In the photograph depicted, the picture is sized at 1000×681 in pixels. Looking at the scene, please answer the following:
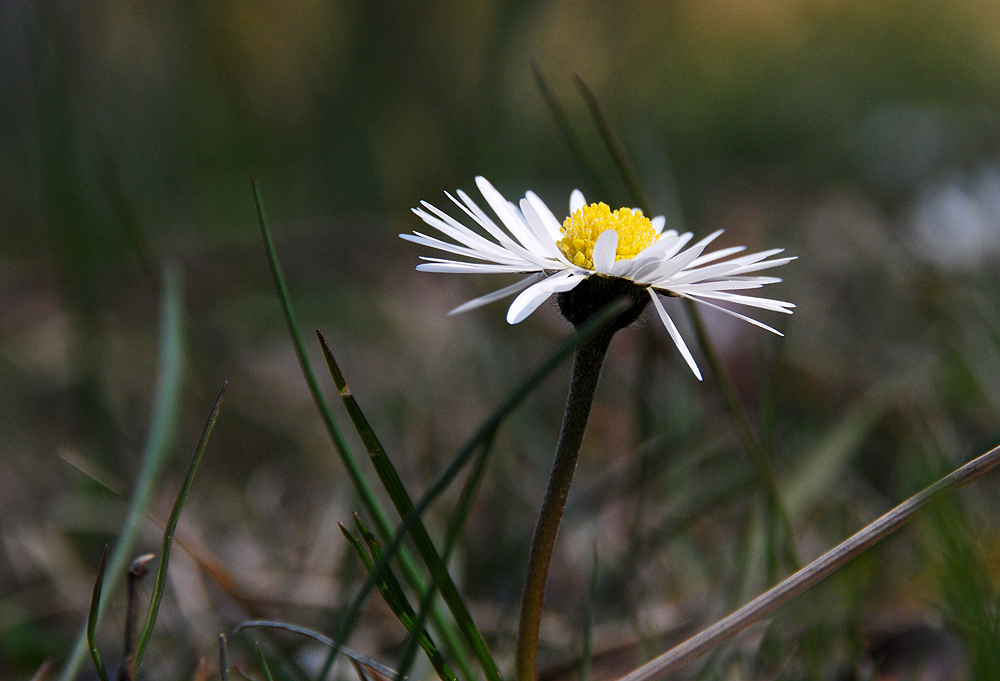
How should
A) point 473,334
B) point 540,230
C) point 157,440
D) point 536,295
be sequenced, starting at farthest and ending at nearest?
1. point 473,334
2. point 157,440
3. point 540,230
4. point 536,295

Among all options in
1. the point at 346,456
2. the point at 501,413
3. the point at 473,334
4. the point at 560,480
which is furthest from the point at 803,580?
the point at 473,334

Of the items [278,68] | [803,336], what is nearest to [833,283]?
[803,336]

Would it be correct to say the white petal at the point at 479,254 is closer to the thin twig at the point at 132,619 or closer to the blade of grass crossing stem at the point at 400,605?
the blade of grass crossing stem at the point at 400,605

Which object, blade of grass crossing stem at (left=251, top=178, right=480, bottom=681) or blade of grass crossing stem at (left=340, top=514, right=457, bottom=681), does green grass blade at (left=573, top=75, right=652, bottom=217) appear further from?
blade of grass crossing stem at (left=340, top=514, right=457, bottom=681)

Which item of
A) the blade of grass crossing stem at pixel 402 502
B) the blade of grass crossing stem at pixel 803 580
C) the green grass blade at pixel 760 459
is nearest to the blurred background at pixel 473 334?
the green grass blade at pixel 760 459

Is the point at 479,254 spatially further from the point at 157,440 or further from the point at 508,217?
the point at 157,440

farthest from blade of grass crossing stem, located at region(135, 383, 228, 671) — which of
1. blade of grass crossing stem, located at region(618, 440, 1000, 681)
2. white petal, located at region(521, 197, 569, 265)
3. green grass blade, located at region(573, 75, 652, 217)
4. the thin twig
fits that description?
green grass blade, located at region(573, 75, 652, 217)

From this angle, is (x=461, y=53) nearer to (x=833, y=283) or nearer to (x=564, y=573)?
(x=833, y=283)
